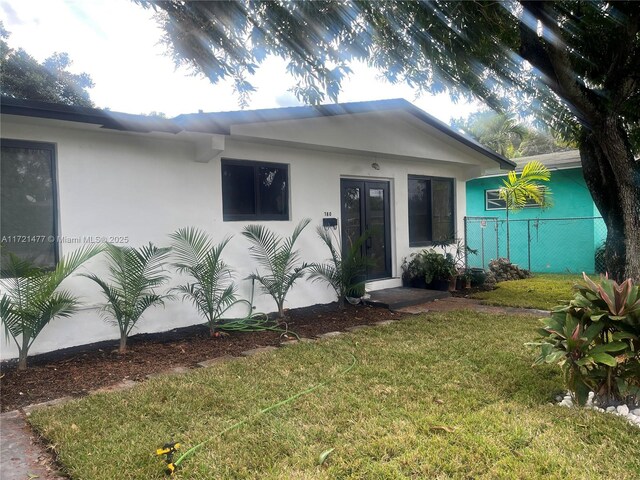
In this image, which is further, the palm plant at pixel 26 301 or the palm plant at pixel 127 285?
the palm plant at pixel 127 285

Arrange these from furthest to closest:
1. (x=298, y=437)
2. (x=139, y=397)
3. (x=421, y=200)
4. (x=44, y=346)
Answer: (x=421, y=200), (x=44, y=346), (x=139, y=397), (x=298, y=437)

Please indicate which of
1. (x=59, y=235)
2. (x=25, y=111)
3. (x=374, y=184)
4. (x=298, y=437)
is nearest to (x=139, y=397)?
(x=298, y=437)

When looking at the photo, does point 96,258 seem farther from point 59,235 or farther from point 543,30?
point 543,30

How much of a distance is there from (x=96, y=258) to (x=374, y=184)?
523cm

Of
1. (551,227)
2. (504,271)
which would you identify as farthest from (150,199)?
(551,227)

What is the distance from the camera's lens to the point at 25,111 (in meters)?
4.22

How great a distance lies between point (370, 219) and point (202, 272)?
3.99 meters

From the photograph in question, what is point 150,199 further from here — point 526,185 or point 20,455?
point 526,185

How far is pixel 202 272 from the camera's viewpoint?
18.0 ft

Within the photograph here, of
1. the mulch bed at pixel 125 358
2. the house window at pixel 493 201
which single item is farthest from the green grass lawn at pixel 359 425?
the house window at pixel 493 201

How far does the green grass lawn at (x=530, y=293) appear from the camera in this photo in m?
7.47

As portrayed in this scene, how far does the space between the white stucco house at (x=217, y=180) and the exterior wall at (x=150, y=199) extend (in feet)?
0.04

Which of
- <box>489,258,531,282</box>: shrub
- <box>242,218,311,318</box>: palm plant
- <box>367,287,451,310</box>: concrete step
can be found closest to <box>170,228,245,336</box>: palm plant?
<box>242,218,311,318</box>: palm plant

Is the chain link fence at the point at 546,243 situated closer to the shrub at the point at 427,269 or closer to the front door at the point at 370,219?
the shrub at the point at 427,269
